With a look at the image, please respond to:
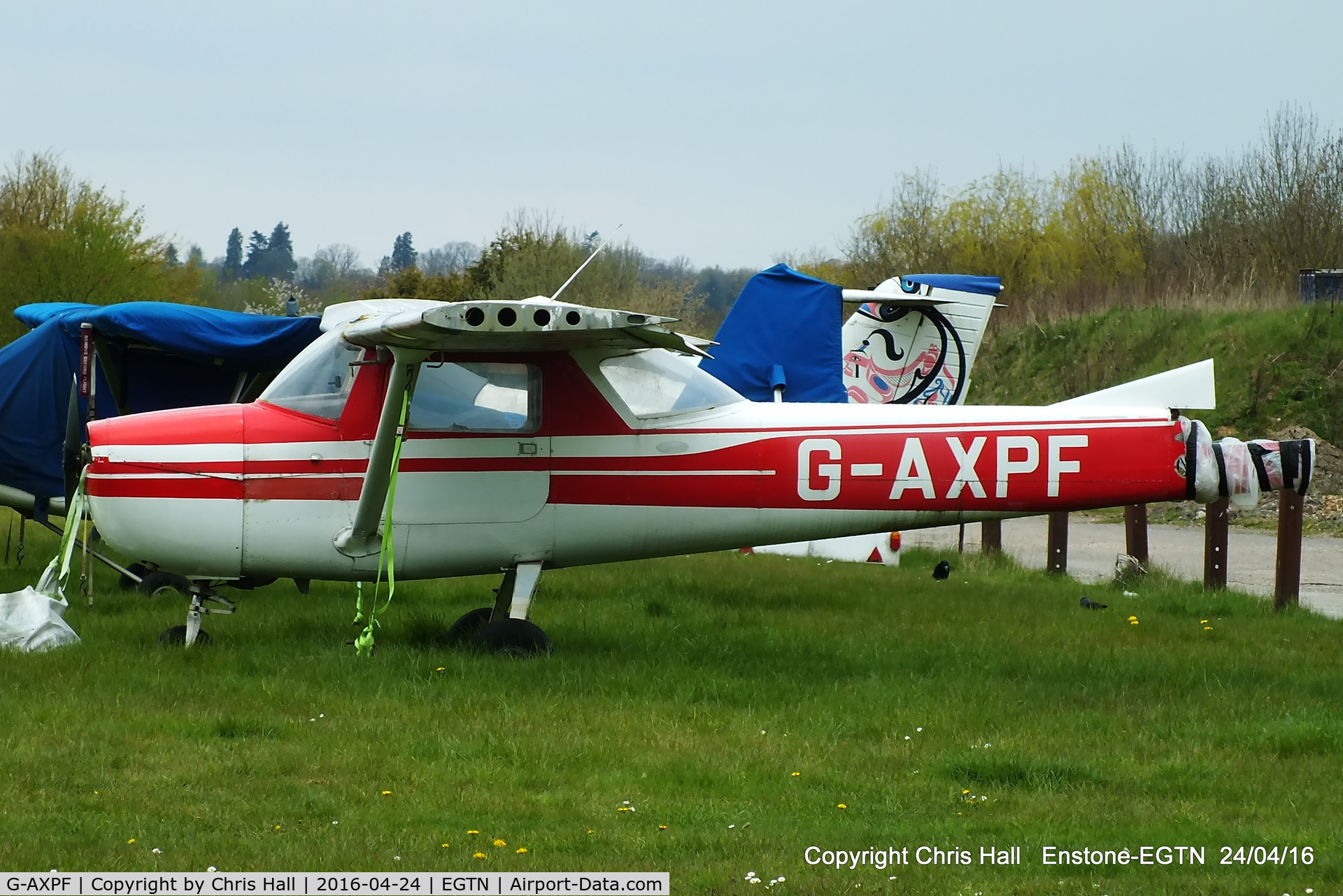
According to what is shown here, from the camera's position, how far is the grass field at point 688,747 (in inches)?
177

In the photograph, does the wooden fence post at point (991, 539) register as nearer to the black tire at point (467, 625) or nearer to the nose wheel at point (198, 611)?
the black tire at point (467, 625)

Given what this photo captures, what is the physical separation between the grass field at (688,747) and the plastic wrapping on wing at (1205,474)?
1074 millimetres

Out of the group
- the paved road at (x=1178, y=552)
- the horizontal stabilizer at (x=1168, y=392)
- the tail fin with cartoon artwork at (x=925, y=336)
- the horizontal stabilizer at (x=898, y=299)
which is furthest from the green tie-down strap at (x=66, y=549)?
the paved road at (x=1178, y=552)

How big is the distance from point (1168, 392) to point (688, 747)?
3.93m

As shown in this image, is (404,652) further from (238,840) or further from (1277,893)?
(1277,893)

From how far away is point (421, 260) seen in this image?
11956cm

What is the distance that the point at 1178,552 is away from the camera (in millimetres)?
16531

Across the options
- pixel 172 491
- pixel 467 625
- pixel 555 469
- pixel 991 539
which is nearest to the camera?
pixel 172 491

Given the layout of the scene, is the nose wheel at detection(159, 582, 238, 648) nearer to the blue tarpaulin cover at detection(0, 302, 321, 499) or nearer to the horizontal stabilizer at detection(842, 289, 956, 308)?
the blue tarpaulin cover at detection(0, 302, 321, 499)

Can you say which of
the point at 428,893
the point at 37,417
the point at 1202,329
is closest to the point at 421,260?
the point at 1202,329

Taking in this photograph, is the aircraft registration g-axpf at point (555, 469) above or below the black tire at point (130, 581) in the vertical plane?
above

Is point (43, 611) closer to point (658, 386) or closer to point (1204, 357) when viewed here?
point (658, 386)

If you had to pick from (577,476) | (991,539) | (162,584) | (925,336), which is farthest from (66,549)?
(991,539)

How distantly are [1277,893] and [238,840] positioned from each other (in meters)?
3.45
